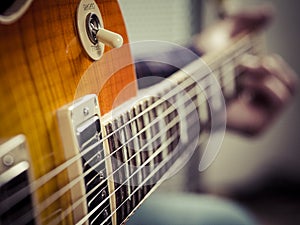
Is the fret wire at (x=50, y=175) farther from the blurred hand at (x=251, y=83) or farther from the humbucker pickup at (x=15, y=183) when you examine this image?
the blurred hand at (x=251, y=83)

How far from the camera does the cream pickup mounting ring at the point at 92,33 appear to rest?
1.37 ft

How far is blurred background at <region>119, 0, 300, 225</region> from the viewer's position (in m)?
1.38

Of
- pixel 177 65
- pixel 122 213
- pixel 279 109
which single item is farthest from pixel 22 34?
pixel 279 109

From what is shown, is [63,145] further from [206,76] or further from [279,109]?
[279,109]

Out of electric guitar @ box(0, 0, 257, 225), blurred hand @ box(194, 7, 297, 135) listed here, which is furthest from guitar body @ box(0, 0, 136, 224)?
blurred hand @ box(194, 7, 297, 135)

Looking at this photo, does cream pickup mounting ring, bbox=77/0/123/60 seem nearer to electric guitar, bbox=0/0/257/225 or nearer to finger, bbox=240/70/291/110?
electric guitar, bbox=0/0/257/225

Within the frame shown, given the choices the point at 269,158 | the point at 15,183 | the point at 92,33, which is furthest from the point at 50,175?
the point at 269,158

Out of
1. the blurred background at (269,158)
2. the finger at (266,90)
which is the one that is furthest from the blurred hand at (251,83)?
the blurred background at (269,158)

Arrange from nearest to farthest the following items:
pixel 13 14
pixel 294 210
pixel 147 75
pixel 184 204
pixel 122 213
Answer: pixel 13 14
pixel 122 213
pixel 147 75
pixel 184 204
pixel 294 210

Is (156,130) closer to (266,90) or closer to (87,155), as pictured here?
(87,155)

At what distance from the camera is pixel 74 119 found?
38 centimetres

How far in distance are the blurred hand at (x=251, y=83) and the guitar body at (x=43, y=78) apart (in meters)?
0.48

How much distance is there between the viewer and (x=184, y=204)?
77 centimetres

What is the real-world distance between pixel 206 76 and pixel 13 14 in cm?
39
